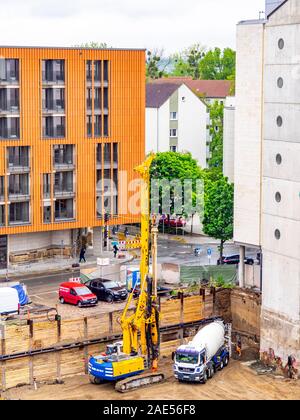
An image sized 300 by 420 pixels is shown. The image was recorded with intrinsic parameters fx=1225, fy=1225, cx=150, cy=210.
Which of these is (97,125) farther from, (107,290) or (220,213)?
(107,290)

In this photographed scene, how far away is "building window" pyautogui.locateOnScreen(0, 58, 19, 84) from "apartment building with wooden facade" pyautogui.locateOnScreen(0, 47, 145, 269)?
7cm

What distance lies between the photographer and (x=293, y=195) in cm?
6181

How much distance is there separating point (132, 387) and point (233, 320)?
12.4m

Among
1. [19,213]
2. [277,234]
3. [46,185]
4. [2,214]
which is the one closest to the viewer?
[277,234]

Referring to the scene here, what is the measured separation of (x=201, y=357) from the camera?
59.6 metres

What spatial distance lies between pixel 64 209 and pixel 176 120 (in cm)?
3327

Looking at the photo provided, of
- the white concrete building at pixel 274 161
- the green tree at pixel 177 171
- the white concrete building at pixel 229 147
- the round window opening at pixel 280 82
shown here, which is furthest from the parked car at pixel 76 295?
the white concrete building at pixel 229 147

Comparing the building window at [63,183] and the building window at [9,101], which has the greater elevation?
the building window at [9,101]

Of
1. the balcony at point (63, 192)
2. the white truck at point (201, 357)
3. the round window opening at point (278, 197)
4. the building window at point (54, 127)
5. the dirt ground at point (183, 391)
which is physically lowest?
the dirt ground at point (183, 391)

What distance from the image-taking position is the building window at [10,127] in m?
83.7

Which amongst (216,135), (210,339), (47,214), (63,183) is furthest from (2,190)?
(216,135)

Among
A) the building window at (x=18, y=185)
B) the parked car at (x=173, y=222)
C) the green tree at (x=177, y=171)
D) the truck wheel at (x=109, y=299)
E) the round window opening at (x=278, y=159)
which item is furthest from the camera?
the parked car at (x=173, y=222)

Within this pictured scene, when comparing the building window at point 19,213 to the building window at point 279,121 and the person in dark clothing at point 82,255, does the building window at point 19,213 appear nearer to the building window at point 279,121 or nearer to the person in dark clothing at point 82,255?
the person in dark clothing at point 82,255

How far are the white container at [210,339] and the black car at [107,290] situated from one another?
12131mm
